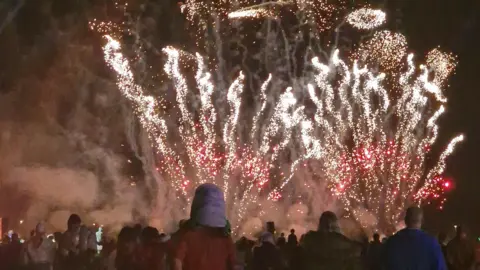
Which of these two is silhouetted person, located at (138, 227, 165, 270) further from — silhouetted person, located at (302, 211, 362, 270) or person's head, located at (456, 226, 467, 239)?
person's head, located at (456, 226, 467, 239)

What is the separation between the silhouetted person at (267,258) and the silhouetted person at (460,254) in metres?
1.85

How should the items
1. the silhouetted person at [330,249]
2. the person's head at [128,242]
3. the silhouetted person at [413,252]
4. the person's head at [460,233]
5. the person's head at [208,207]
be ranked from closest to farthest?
the person's head at [208,207] → the silhouetted person at [413,252] → the silhouetted person at [330,249] → the person's head at [128,242] → the person's head at [460,233]

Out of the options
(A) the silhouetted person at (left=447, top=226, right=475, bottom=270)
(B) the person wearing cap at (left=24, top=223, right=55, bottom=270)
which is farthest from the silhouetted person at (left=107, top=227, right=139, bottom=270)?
(A) the silhouetted person at (left=447, top=226, right=475, bottom=270)

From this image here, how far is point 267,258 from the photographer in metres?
9.71

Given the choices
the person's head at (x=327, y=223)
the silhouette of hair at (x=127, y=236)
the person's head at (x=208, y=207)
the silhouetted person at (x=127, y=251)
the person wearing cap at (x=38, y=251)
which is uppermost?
the person wearing cap at (x=38, y=251)

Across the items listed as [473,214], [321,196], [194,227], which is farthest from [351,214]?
[194,227]

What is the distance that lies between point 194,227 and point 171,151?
78.4ft

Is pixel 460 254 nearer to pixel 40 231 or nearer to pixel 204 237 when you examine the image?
pixel 204 237

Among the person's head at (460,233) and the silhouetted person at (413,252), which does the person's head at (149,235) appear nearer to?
→ the silhouetted person at (413,252)

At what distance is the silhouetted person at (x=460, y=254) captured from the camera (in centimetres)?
924

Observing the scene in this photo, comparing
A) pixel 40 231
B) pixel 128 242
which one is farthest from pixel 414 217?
pixel 40 231

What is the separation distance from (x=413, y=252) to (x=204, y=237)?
4.50 ft

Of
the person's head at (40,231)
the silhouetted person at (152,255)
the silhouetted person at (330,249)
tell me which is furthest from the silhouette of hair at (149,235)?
the person's head at (40,231)

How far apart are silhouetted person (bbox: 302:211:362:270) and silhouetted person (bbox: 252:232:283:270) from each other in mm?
2919
